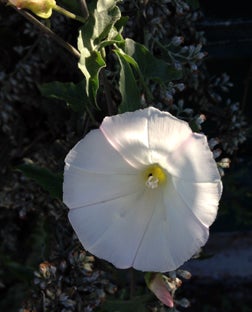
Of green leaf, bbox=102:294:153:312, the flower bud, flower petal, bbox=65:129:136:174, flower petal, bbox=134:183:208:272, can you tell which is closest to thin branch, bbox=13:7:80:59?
flower petal, bbox=65:129:136:174

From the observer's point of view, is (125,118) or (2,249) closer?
(125,118)

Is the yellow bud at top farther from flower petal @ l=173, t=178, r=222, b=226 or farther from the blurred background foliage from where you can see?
flower petal @ l=173, t=178, r=222, b=226

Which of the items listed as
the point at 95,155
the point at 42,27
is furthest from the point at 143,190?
the point at 42,27

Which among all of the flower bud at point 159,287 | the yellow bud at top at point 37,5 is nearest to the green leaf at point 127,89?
the yellow bud at top at point 37,5

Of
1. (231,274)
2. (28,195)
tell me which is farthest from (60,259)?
(231,274)

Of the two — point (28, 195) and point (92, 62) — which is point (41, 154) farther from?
point (92, 62)

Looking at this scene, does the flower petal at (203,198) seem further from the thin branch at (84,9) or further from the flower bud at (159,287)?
the thin branch at (84,9)
